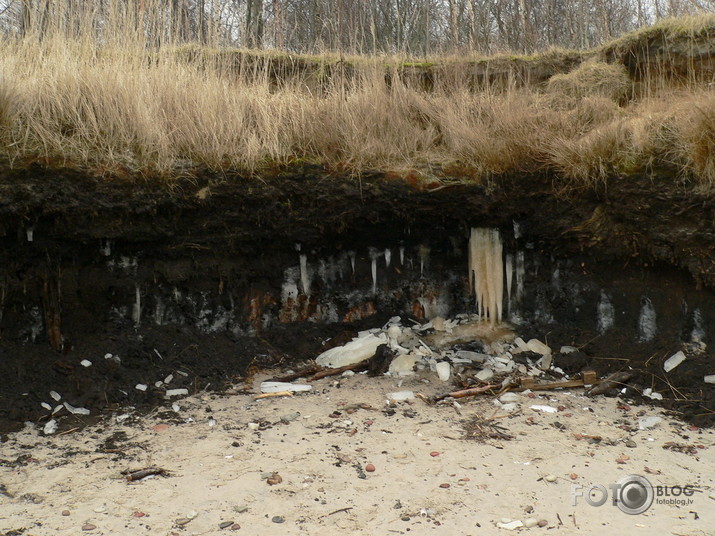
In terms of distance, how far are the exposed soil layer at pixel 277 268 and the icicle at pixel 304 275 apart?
0.28 feet

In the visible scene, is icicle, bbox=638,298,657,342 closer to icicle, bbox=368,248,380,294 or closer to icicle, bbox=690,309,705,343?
icicle, bbox=690,309,705,343

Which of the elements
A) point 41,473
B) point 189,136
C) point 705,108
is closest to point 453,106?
point 705,108

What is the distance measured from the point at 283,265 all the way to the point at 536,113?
2948mm

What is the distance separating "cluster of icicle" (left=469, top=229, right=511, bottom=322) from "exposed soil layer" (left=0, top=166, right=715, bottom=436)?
134mm

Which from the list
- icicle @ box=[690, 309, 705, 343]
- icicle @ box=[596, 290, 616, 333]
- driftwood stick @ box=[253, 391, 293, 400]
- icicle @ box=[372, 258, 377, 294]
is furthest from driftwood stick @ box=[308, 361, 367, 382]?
icicle @ box=[690, 309, 705, 343]

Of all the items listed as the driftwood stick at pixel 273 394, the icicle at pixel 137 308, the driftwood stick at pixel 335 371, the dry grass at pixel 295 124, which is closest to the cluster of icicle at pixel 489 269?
the dry grass at pixel 295 124

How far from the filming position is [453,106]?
20.7ft

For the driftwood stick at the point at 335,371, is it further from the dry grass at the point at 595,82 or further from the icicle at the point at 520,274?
the dry grass at the point at 595,82

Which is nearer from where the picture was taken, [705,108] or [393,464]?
[393,464]

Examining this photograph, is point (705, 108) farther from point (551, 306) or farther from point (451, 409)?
point (451, 409)

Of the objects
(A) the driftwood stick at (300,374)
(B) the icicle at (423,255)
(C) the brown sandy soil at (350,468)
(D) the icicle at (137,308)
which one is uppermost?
(B) the icicle at (423,255)

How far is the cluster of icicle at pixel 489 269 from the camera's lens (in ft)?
18.7

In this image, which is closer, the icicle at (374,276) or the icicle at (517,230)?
the icicle at (517,230)

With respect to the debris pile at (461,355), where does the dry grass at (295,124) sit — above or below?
above
